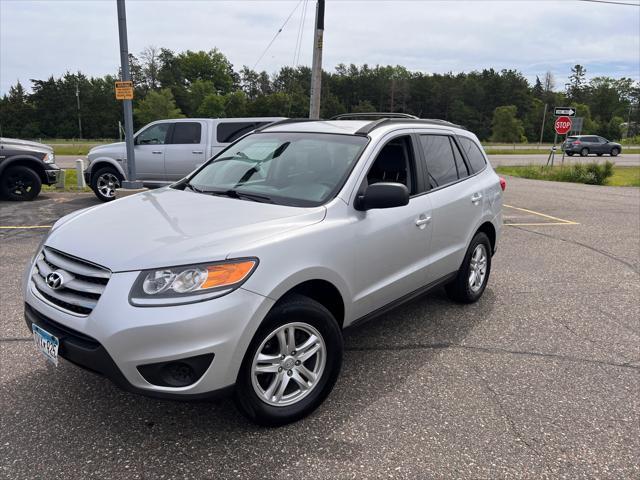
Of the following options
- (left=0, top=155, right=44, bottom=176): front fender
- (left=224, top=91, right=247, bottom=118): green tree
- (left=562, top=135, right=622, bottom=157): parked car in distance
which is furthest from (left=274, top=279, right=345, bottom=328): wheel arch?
(left=224, top=91, right=247, bottom=118): green tree

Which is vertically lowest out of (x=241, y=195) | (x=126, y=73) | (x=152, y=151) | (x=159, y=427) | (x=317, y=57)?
(x=159, y=427)

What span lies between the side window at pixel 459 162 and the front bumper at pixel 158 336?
9.14ft

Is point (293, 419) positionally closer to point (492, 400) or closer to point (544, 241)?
point (492, 400)

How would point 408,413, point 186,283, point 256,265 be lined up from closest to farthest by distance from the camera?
point 186,283, point 256,265, point 408,413

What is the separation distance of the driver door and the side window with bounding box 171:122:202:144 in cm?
16

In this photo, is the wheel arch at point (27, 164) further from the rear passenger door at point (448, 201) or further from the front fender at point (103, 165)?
the rear passenger door at point (448, 201)

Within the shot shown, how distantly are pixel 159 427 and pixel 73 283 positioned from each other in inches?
37.4

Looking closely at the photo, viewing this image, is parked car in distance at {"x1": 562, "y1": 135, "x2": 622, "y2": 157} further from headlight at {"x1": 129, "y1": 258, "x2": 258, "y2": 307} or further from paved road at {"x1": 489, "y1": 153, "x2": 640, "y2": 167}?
headlight at {"x1": 129, "y1": 258, "x2": 258, "y2": 307}

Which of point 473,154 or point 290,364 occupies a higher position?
point 473,154

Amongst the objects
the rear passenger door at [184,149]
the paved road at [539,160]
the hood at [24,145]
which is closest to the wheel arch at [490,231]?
the rear passenger door at [184,149]

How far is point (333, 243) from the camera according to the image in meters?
2.93

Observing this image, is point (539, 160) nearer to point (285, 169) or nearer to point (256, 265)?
point (285, 169)

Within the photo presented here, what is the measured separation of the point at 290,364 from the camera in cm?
275

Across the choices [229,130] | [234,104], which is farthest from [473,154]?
[234,104]
